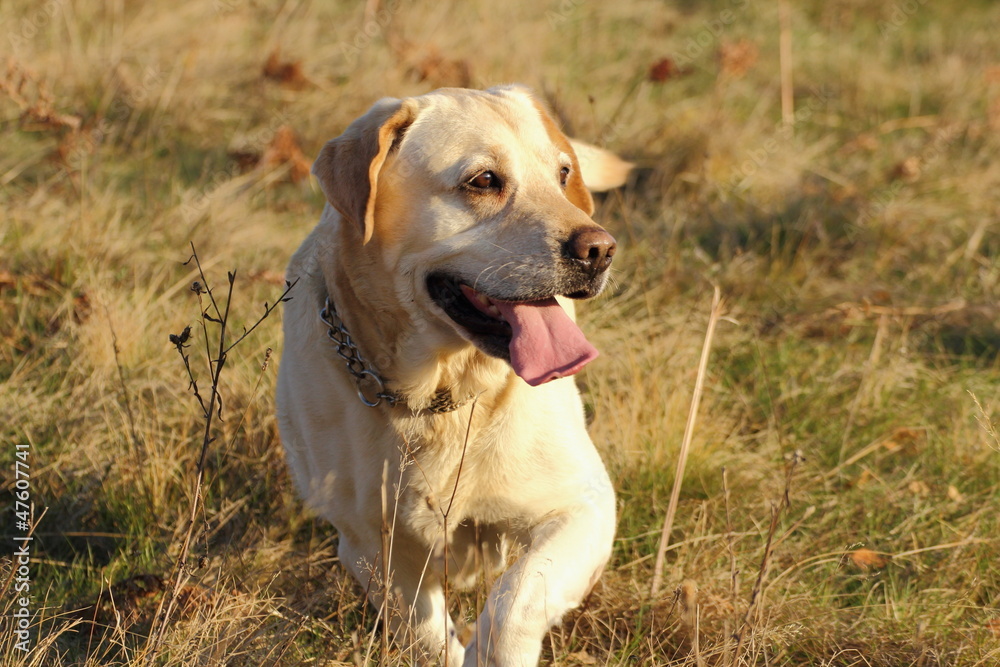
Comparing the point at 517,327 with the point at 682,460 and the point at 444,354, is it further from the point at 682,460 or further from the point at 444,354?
the point at 682,460

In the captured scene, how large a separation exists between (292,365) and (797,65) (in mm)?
6457

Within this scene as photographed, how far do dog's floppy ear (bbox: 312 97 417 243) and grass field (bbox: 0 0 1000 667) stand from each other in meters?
0.94

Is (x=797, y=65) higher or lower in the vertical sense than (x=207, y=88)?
lower

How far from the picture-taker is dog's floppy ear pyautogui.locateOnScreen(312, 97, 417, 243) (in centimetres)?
286

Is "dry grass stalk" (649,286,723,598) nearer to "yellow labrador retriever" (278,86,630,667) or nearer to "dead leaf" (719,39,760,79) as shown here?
"yellow labrador retriever" (278,86,630,667)

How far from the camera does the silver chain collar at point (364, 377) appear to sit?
296 cm

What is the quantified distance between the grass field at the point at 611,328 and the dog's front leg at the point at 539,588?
299 millimetres

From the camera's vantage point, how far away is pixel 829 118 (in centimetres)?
750

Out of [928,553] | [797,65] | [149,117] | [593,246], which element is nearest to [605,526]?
[593,246]

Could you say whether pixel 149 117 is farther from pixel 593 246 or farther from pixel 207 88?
pixel 593 246
